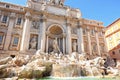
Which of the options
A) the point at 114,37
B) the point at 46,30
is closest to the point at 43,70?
the point at 46,30

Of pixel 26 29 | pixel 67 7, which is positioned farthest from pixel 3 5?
pixel 67 7

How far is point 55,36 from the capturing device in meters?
19.1

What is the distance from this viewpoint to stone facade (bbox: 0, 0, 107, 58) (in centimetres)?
1593

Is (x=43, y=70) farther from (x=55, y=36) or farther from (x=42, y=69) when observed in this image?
(x=55, y=36)

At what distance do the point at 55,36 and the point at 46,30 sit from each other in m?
2.03

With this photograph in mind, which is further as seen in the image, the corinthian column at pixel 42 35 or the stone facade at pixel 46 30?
the corinthian column at pixel 42 35

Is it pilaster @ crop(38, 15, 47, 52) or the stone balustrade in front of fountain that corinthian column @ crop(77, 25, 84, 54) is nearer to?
the stone balustrade in front of fountain

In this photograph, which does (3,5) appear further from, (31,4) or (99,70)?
(99,70)

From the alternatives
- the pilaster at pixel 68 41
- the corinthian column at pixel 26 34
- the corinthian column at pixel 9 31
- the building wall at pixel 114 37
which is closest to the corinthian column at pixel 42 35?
the corinthian column at pixel 26 34

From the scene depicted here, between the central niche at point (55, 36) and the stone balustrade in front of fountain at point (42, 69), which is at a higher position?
the central niche at point (55, 36)

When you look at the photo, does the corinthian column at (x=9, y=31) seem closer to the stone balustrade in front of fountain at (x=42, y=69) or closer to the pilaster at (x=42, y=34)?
the pilaster at (x=42, y=34)

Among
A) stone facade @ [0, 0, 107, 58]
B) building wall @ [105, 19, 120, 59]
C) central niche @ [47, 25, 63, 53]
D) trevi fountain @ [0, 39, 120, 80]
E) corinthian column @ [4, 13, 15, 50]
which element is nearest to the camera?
trevi fountain @ [0, 39, 120, 80]

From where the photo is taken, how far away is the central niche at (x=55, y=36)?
18.2 metres

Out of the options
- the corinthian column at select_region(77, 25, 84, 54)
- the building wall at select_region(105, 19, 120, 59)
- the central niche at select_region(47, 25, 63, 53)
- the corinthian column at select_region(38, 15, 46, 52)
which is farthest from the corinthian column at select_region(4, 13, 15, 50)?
the building wall at select_region(105, 19, 120, 59)
